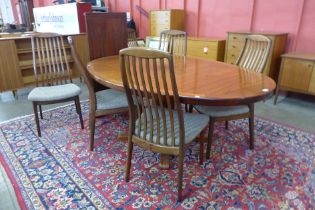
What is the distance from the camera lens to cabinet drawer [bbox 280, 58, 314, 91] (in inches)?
112

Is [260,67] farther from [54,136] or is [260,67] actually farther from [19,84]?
[19,84]

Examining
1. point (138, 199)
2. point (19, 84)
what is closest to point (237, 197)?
point (138, 199)

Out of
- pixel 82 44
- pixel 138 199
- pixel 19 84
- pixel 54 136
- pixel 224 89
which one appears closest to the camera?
pixel 224 89

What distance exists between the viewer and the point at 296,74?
2961mm

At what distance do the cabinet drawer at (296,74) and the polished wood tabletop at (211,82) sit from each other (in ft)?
4.73

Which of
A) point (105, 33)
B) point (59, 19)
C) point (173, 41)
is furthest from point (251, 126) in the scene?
point (59, 19)

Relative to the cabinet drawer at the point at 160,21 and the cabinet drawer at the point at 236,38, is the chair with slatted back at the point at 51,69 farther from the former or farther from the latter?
the cabinet drawer at the point at 236,38

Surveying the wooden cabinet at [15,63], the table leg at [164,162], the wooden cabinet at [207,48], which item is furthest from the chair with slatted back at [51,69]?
the wooden cabinet at [207,48]

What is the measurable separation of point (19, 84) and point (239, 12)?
143 inches

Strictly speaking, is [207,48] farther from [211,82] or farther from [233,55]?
[211,82]

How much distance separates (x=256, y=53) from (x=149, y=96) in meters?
1.29

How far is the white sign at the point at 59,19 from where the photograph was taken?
4.44 m

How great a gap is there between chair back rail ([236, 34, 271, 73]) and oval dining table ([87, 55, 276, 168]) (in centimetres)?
28

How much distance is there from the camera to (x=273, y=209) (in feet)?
4.82
